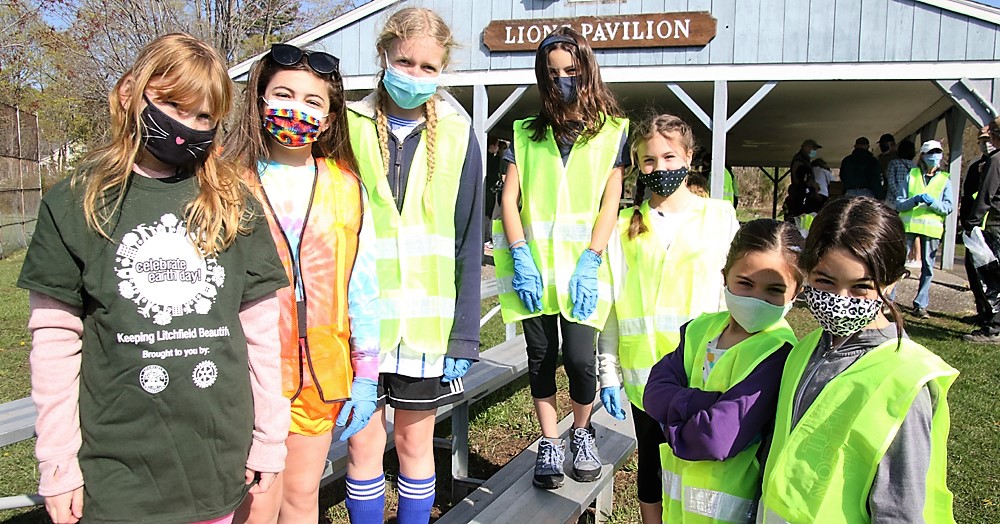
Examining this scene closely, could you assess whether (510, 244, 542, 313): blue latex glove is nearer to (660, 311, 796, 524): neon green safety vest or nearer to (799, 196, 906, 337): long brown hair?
(660, 311, 796, 524): neon green safety vest

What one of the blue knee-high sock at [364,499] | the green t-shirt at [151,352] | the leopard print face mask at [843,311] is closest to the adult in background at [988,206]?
the leopard print face mask at [843,311]

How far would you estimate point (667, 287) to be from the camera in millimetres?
2785

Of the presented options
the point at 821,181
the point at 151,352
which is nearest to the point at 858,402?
the point at 151,352

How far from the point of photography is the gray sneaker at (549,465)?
302cm

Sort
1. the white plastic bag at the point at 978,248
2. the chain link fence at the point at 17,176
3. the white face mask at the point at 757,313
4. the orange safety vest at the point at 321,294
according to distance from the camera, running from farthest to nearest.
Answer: the chain link fence at the point at 17,176 < the white plastic bag at the point at 978,248 < the orange safety vest at the point at 321,294 < the white face mask at the point at 757,313

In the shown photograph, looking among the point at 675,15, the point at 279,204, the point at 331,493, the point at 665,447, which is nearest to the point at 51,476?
the point at 279,204

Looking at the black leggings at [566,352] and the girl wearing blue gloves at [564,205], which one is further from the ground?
the girl wearing blue gloves at [564,205]

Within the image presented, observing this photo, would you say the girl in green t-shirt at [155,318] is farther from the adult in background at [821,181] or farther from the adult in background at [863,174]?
the adult in background at [821,181]

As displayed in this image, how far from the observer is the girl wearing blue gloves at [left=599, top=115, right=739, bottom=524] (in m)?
2.77

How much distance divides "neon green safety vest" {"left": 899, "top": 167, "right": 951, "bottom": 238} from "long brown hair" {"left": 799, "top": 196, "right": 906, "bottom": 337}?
8040mm

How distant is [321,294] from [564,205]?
1148 mm

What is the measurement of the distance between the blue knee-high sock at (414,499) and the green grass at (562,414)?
3.76 feet

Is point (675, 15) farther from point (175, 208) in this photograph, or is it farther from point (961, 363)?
point (175, 208)

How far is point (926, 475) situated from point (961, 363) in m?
5.70
